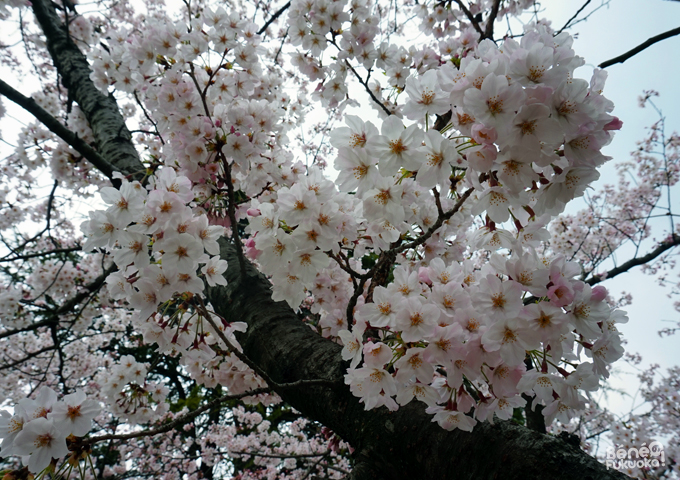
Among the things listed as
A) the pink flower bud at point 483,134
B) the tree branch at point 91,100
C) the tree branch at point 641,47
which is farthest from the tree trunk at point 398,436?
the tree branch at point 641,47

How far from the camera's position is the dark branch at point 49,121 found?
2.21 m

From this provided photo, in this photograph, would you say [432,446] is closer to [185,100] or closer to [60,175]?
[185,100]

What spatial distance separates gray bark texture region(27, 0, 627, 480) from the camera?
100cm

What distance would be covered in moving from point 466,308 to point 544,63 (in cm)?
68

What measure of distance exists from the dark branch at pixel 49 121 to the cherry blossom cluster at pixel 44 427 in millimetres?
1938

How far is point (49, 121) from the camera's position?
7.55 feet

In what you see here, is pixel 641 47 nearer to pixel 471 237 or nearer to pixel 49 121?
pixel 471 237

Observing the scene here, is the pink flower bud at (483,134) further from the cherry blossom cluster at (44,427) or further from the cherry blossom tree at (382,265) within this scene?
the cherry blossom cluster at (44,427)

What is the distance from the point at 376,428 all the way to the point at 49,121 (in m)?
2.66

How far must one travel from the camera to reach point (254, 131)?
2.04 meters

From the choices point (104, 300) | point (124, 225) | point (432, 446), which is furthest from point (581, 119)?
point (104, 300)

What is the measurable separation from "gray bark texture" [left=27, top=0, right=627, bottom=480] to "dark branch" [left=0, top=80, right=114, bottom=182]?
3.92 ft

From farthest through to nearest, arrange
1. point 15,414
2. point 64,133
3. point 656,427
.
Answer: point 656,427 < point 64,133 < point 15,414

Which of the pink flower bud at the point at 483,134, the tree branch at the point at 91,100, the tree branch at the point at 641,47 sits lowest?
the pink flower bud at the point at 483,134
